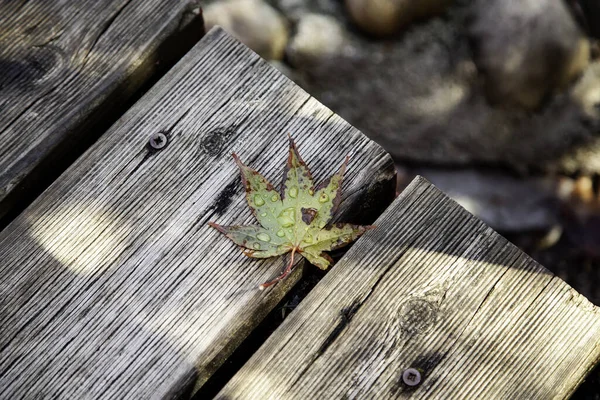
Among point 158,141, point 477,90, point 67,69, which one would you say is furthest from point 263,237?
point 477,90

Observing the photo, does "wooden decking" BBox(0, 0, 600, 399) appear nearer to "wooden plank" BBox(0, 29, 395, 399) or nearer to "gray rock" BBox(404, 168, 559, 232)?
"wooden plank" BBox(0, 29, 395, 399)

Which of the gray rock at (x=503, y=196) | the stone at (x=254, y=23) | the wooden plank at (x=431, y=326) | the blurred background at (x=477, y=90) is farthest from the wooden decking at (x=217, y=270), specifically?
the gray rock at (x=503, y=196)

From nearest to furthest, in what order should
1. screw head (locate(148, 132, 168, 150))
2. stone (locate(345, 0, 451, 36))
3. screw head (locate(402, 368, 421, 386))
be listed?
screw head (locate(402, 368, 421, 386)) → screw head (locate(148, 132, 168, 150)) → stone (locate(345, 0, 451, 36))

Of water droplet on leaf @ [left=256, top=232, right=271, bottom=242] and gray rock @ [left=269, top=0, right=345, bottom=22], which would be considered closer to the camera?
water droplet on leaf @ [left=256, top=232, right=271, bottom=242]

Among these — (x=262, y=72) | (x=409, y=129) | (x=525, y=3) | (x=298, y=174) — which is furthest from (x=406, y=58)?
(x=298, y=174)

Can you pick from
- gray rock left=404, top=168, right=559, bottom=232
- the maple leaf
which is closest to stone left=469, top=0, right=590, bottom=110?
gray rock left=404, top=168, right=559, bottom=232

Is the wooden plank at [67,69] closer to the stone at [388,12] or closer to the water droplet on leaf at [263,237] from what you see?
the water droplet on leaf at [263,237]
